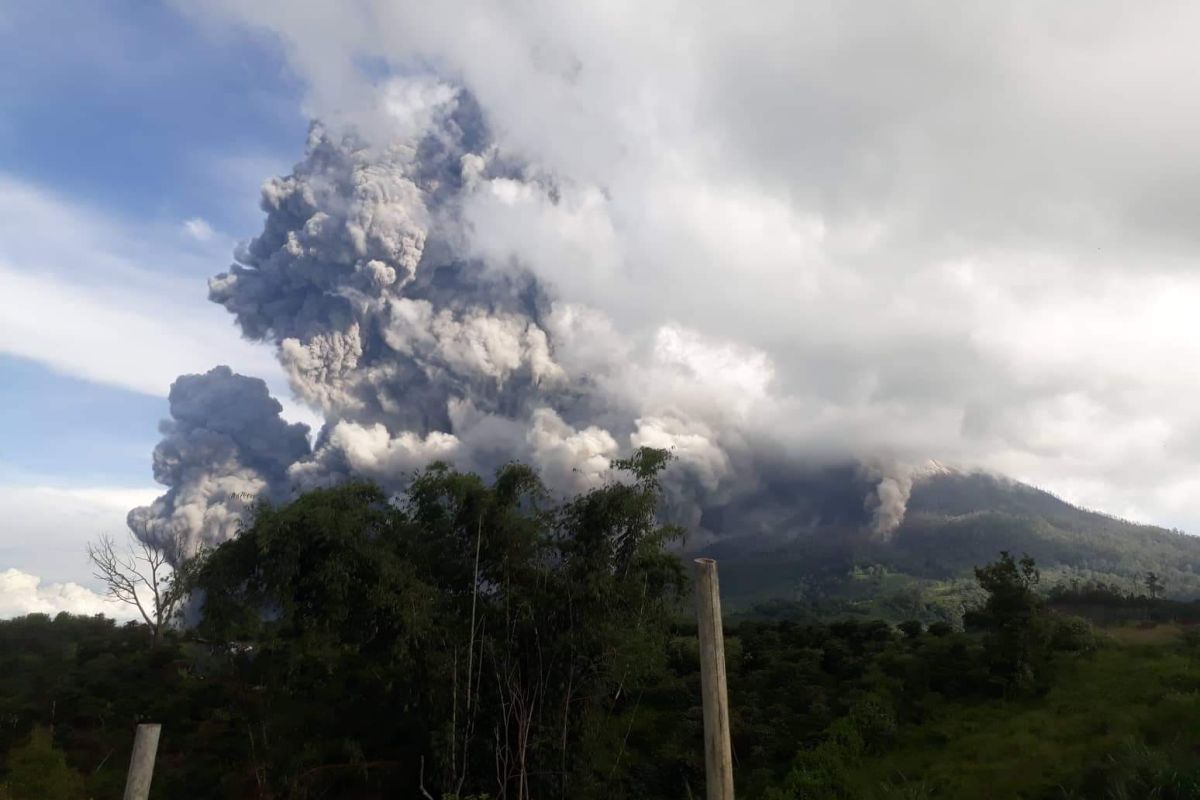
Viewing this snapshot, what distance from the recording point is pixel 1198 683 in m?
21.6

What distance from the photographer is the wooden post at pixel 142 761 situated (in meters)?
7.26

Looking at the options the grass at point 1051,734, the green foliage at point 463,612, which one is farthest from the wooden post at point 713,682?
the grass at point 1051,734

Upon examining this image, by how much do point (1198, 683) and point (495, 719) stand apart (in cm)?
2041

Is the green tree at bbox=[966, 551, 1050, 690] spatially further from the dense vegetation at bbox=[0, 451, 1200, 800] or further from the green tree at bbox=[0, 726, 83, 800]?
the green tree at bbox=[0, 726, 83, 800]

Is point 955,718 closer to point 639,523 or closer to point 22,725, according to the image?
point 639,523

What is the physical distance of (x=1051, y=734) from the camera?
67.4ft

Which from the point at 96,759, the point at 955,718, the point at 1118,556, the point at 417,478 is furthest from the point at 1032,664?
the point at 1118,556

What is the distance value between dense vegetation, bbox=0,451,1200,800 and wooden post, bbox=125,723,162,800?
215 inches

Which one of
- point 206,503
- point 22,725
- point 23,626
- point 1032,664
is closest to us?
point 22,725

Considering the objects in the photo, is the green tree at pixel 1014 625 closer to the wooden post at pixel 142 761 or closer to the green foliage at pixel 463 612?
the green foliage at pixel 463 612

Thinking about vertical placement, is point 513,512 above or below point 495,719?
above

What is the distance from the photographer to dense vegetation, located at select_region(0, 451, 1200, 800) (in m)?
16.3

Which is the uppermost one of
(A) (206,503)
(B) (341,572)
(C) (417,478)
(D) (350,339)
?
(D) (350,339)

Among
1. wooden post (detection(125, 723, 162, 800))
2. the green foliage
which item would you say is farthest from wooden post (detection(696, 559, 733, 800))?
the green foliage
